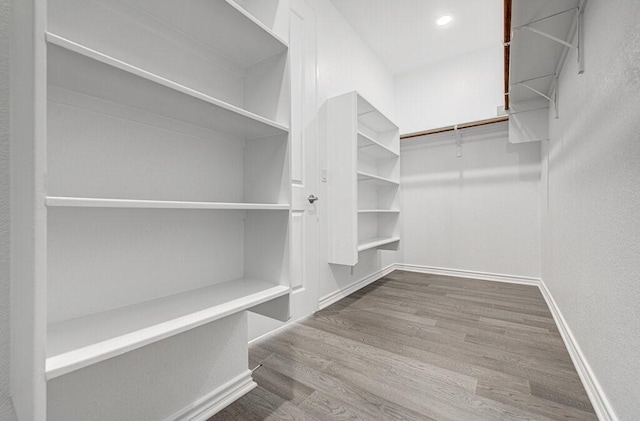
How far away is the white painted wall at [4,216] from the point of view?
26.2 inches

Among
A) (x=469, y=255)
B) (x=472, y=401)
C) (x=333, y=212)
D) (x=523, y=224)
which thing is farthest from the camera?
(x=469, y=255)

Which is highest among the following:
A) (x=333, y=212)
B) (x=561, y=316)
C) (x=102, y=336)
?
(x=333, y=212)

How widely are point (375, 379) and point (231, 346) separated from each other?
0.69 m

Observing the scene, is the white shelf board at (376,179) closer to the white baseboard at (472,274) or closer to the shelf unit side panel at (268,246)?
the white baseboard at (472,274)

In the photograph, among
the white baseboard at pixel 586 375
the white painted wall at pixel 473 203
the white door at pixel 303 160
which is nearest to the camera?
the white baseboard at pixel 586 375

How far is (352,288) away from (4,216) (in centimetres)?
238

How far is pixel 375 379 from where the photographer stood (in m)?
1.33

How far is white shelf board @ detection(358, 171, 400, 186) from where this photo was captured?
247 cm

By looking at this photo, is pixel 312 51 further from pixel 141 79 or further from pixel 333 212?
pixel 141 79

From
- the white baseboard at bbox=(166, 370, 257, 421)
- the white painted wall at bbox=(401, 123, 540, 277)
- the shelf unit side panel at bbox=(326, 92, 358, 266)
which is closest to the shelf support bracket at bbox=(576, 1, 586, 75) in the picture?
the shelf unit side panel at bbox=(326, 92, 358, 266)

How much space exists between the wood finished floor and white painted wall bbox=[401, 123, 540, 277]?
0.83 m

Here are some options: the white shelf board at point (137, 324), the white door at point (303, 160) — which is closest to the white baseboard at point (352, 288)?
the white door at point (303, 160)

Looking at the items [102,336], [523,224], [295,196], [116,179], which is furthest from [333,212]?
[523,224]

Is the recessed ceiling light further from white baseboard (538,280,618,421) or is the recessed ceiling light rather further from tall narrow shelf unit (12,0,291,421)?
white baseboard (538,280,618,421)
